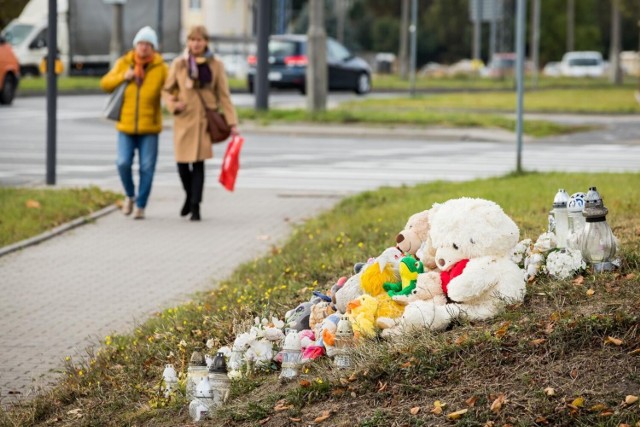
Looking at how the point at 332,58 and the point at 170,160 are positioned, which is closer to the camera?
the point at 170,160

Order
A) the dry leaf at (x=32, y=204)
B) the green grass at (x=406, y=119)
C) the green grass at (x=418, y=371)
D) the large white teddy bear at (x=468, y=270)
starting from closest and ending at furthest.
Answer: the green grass at (x=418, y=371)
the large white teddy bear at (x=468, y=270)
the dry leaf at (x=32, y=204)
the green grass at (x=406, y=119)

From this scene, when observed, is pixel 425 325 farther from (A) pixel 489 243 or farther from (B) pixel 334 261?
(B) pixel 334 261

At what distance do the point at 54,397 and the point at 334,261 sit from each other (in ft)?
9.60

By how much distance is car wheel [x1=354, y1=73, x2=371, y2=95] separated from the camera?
145ft

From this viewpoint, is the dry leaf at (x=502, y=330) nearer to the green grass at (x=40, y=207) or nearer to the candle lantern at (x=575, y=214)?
the candle lantern at (x=575, y=214)

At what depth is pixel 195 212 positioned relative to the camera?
44.5 feet

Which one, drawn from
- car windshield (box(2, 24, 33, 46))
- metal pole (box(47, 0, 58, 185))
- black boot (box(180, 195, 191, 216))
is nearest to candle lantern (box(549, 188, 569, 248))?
black boot (box(180, 195, 191, 216))

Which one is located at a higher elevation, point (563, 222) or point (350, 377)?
point (563, 222)

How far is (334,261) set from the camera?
31.0ft

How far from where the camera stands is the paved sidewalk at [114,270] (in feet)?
27.3

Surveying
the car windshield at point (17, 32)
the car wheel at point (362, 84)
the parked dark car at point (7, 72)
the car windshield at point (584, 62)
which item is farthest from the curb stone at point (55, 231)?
the car windshield at point (584, 62)

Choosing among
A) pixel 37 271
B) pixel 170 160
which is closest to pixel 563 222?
pixel 37 271

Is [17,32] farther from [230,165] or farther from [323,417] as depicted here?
[323,417]

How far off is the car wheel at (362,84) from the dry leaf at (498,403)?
3894 cm
